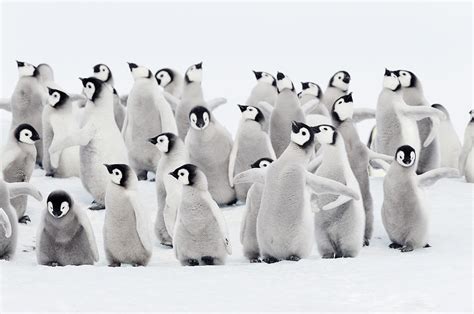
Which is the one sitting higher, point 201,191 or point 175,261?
point 201,191

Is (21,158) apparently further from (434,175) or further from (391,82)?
(391,82)

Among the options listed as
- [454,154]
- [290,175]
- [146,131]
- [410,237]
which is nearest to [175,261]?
[290,175]

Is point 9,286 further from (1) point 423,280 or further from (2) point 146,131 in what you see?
(2) point 146,131

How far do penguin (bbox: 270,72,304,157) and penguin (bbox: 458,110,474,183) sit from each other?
5.34 feet

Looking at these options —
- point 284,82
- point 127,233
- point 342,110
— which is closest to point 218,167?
point 342,110

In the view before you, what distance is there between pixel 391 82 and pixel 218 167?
189 cm

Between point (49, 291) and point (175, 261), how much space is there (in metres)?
1.77

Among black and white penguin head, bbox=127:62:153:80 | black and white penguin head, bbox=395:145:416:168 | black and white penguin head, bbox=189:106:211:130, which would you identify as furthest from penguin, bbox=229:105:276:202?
black and white penguin head, bbox=127:62:153:80

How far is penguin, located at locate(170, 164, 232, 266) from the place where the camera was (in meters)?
5.86

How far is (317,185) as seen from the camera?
592cm

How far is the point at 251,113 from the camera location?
7.78 meters

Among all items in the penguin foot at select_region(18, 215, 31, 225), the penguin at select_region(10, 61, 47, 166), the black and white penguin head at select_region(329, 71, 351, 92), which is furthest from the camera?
the black and white penguin head at select_region(329, 71, 351, 92)

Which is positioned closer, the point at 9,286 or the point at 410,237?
the point at 9,286

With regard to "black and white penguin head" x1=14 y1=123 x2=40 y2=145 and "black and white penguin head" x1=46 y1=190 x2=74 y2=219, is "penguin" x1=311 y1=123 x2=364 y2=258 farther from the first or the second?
"black and white penguin head" x1=14 y1=123 x2=40 y2=145
